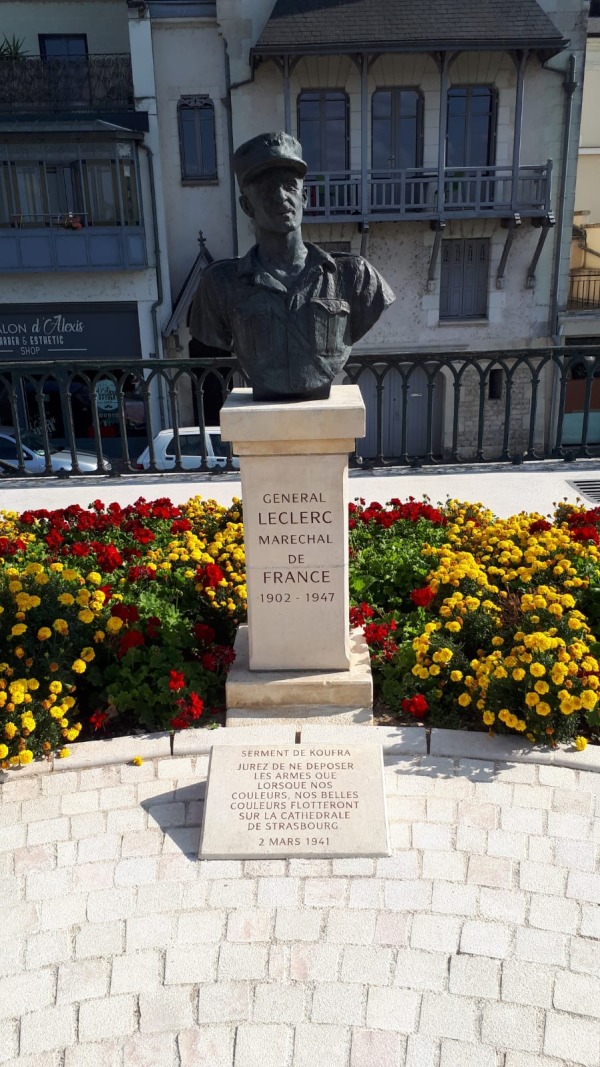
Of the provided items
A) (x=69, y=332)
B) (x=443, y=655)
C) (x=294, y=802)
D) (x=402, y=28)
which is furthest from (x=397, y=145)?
(x=294, y=802)

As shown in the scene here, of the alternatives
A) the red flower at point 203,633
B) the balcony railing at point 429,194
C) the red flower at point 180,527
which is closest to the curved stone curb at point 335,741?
the red flower at point 203,633

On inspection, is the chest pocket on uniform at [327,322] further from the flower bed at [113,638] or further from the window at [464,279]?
the window at [464,279]

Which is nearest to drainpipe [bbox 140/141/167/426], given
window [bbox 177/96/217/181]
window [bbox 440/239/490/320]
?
window [bbox 177/96/217/181]

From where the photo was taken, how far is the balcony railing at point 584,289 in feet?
64.0

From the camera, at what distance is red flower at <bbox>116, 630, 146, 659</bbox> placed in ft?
14.3

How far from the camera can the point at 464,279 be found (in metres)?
18.3

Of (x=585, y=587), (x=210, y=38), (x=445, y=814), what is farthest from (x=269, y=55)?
(x=445, y=814)

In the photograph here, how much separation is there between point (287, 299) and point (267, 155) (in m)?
0.63

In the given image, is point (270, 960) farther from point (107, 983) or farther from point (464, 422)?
point (464, 422)

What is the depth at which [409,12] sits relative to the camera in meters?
16.0

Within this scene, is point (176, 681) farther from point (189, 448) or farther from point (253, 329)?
point (189, 448)

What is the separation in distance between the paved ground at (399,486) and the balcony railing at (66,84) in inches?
510

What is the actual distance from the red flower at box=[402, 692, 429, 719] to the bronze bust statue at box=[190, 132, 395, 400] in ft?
5.07

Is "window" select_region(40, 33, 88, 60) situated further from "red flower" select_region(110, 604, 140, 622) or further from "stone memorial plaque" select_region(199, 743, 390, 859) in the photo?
"stone memorial plaque" select_region(199, 743, 390, 859)
